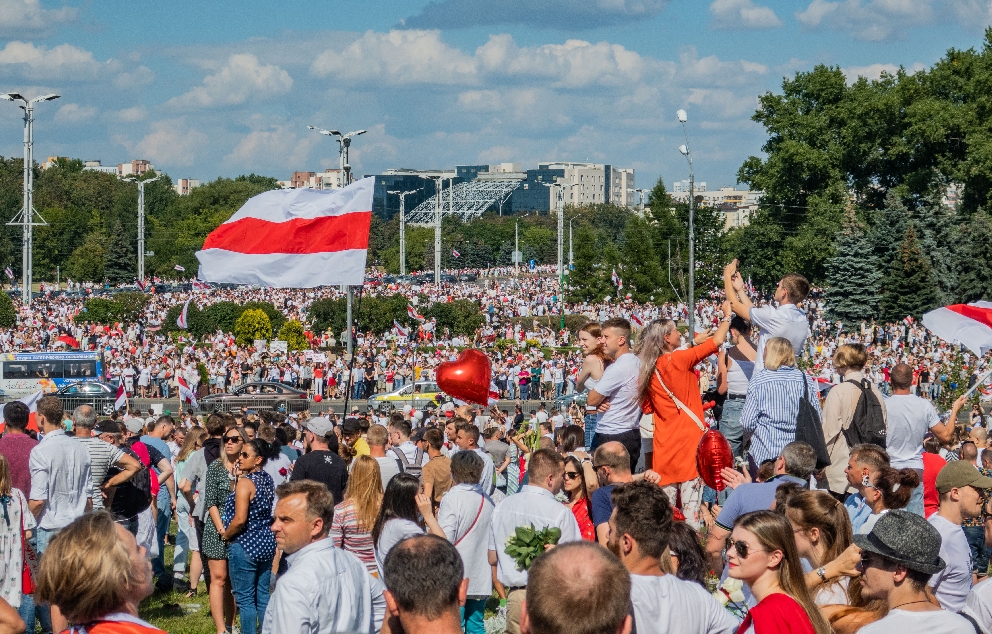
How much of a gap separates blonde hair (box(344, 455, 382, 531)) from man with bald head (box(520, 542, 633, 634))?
3429mm

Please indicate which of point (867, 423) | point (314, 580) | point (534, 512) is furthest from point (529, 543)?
point (867, 423)

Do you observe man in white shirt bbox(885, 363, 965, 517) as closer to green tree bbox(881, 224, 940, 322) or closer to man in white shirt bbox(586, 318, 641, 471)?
man in white shirt bbox(586, 318, 641, 471)

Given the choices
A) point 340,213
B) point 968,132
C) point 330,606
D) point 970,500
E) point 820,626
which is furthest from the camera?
point 968,132

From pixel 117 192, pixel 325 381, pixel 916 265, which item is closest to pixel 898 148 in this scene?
pixel 916 265

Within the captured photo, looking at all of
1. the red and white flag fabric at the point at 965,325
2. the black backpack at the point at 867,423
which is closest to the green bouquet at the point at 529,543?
the black backpack at the point at 867,423

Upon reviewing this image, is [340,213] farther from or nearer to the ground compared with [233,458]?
farther from the ground

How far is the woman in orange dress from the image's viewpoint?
7824 mm

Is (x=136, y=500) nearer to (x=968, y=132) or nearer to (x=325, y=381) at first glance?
(x=325, y=381)

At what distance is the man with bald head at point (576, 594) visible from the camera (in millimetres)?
3314

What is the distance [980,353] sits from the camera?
1253 centimetres

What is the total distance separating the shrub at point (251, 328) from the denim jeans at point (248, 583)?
4377 cm

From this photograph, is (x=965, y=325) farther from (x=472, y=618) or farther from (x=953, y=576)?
(x=472, y=618)

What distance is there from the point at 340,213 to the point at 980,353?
23.0 feet

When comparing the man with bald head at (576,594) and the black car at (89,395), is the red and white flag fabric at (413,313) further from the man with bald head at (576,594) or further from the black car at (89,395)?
the man with bald head at (576,594)
